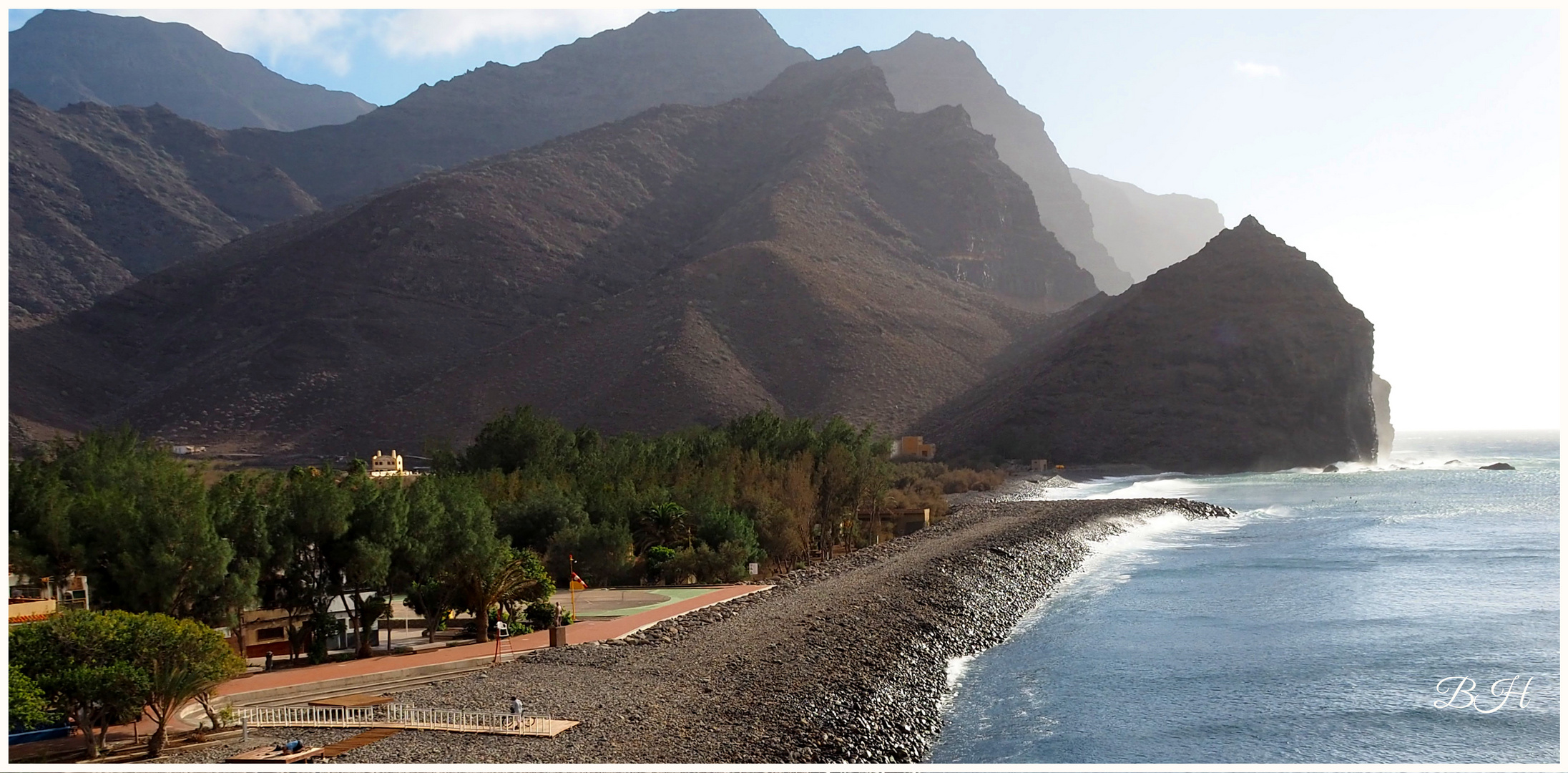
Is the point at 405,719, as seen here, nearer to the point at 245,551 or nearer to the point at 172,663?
the point at 172,663

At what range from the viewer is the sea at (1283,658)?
19.3 metres

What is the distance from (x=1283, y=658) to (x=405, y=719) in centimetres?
1846

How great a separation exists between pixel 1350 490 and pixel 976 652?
63224 mm

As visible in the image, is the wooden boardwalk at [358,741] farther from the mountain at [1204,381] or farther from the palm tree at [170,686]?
the mountain at [1204,381]

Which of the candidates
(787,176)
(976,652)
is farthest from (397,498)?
(787,176)

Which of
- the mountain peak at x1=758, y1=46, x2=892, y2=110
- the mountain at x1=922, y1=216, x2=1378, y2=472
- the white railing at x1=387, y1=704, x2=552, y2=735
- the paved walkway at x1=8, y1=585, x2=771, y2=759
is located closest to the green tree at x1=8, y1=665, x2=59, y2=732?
the paved walkway at x1=8, y1=585, x2=771, y2=759

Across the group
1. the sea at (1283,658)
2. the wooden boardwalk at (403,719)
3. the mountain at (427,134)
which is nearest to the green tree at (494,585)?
the wooden boardwalk at (403,719)

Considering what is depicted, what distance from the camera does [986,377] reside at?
10362 cm

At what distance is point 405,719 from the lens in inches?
648

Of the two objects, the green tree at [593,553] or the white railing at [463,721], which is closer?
the white railing at [463,721]

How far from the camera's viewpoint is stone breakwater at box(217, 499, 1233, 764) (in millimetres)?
15898

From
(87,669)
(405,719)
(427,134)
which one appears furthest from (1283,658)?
(427,134)

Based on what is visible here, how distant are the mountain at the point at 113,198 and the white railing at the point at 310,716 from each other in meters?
92.1

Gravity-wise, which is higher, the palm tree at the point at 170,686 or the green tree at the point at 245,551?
the green tree at the point at 245,551
